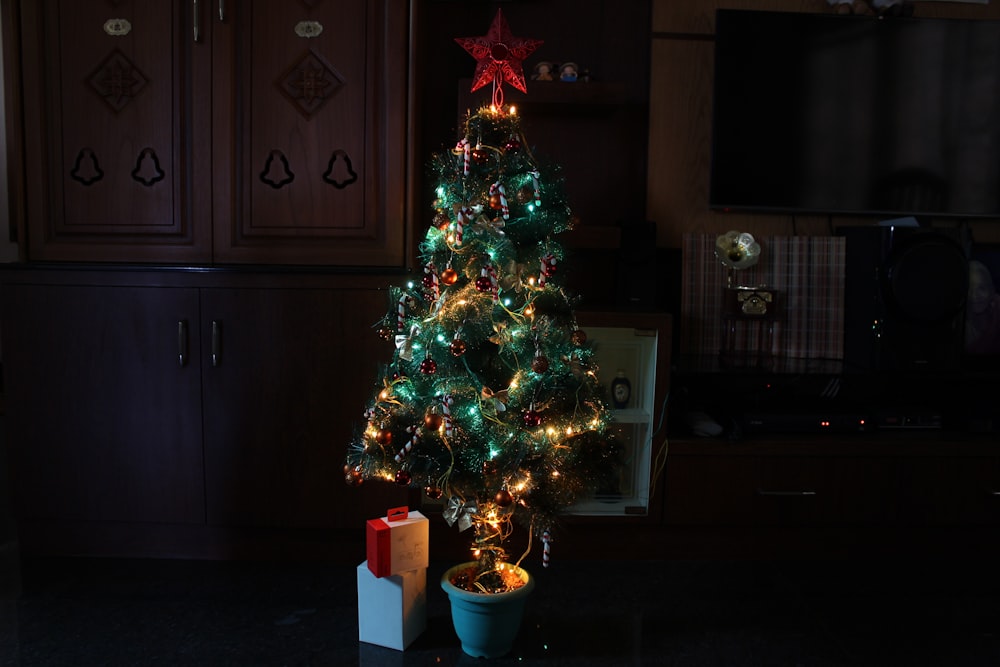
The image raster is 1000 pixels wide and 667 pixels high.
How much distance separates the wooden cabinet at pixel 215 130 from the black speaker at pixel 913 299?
149 cm

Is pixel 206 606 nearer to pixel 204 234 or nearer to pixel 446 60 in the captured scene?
pixel 204 234

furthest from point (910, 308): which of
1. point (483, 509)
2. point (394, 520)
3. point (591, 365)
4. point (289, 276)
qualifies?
point (289, 276)

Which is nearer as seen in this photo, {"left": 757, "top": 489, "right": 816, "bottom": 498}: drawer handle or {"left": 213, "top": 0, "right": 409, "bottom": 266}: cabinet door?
{"left": 213, "top": 0, "right": 409, "bottom": 266}: cabinet door

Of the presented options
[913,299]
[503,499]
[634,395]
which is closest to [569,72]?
[634,395]

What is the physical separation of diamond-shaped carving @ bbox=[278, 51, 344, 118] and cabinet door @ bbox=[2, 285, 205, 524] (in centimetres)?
63

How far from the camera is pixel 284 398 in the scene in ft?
7.36

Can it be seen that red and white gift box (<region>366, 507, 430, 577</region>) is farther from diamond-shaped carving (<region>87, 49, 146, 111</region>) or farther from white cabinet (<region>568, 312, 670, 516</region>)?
diamond-shaped carving (<region>87, 49, 146, 111</region>)

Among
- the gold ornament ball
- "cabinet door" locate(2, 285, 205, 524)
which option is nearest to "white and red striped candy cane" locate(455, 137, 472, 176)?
the gold ornament ball

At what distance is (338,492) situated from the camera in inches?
89.4

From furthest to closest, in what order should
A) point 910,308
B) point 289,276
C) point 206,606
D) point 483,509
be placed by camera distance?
point 910,308 → point 289,276 → point 206,606 → point 483,509

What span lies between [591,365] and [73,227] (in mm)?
1558

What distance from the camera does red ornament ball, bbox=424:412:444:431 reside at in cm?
172

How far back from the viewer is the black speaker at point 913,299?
2.38 m

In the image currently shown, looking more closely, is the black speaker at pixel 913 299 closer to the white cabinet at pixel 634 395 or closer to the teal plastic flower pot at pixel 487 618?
the white cabinet at pixel 634 395
